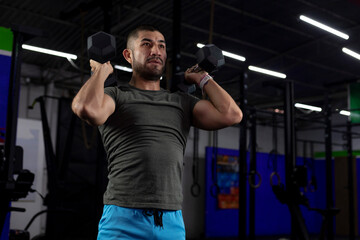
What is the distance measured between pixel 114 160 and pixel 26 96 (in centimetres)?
725

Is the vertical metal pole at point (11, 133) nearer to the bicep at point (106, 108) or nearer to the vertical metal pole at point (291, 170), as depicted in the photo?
the bicep at point (106, 108)

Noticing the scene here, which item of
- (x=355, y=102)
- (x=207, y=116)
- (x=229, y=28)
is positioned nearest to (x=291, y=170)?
(x=355, y=102)

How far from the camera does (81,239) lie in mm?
7617

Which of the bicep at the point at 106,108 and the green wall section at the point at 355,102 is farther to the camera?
the green wall section at the point at 355,102

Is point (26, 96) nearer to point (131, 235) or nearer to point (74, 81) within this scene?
point (74, 81)

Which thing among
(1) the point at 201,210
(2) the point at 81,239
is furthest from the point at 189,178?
(2) the point at 81,239

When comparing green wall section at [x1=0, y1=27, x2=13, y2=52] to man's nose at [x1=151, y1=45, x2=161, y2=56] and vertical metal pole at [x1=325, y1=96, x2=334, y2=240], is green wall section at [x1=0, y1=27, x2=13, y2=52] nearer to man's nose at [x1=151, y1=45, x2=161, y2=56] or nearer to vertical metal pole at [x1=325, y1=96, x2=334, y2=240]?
man's nose at [x1=151, y1=45, x2=161, y2=56]

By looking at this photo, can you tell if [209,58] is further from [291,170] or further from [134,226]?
[291,170]

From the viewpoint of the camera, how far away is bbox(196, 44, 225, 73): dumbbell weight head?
1.48 meters

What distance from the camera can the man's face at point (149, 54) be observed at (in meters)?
1.47

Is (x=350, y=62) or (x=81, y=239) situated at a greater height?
(x=350, y=62)

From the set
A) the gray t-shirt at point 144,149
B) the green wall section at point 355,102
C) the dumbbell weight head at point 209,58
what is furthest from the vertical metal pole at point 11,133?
the green wall section at point 355,102

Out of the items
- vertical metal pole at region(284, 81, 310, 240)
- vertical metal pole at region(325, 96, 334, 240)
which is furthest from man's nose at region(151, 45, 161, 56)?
vertical metal pole at region(325, 96, 334, 240)

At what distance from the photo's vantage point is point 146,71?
1.49 m
